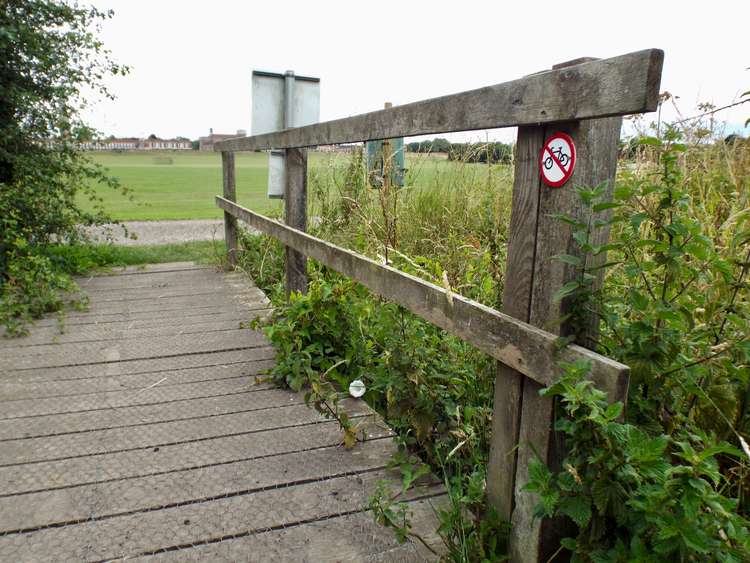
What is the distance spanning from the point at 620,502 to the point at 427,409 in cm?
105

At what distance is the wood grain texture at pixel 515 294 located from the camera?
1.49 metres

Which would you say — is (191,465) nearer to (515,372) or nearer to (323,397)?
(323,397)

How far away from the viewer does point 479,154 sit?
185 inches

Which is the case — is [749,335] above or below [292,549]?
above

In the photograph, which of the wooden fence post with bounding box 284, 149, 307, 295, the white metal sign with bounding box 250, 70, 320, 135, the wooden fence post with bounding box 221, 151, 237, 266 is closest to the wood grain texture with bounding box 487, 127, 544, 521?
the wooden fence post with bounding box 284, 149, 307, 295

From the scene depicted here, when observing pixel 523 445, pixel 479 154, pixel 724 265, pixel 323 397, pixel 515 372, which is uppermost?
pixel 479 154

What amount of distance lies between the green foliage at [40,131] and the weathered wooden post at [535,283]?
172 inches

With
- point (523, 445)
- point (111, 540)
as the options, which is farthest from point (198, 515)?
point (523, 445)

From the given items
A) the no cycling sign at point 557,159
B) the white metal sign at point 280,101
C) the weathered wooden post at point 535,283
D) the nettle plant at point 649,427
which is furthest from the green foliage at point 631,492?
the white metal sign at point 280,101

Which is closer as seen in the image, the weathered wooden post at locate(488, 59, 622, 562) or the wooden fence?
the wooden fence

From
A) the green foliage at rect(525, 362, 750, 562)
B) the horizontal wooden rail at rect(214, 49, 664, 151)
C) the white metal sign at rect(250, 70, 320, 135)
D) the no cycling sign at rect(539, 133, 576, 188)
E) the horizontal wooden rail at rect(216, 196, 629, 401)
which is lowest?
the green foliage at rect(525, 362, 750, 562)

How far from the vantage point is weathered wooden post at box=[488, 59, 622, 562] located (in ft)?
4.38

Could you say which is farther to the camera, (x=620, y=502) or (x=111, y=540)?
(x=111, y=540)

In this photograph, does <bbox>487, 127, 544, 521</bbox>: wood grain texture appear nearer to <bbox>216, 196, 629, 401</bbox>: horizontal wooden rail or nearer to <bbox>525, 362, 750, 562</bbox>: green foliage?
<bbox>216, 196, 629, 401</bbox>: horizontal wooden rail
